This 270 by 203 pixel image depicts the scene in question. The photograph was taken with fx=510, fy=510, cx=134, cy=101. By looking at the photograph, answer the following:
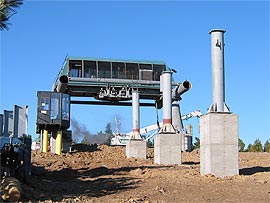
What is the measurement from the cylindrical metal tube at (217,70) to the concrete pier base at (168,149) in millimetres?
9897

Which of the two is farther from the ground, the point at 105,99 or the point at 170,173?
the point at 105,99

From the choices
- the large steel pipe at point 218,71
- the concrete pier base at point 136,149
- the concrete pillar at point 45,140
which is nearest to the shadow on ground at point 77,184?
the large steel pipe at point 218,71

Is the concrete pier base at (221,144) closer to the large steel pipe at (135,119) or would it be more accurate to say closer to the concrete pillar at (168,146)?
the concrete pillar at (168,146)

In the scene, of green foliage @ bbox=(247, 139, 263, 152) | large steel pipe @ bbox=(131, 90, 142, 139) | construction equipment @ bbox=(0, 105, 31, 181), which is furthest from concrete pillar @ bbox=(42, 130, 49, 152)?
green foliage @ bbox=(247, 139, 263, 152)

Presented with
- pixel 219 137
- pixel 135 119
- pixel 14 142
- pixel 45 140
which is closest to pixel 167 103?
pixel 135 119

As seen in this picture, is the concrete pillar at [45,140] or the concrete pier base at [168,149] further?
the concrete pillar at [45,140]

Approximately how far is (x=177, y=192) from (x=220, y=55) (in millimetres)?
7932

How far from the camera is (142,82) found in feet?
153

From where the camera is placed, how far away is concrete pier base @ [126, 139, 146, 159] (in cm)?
3903

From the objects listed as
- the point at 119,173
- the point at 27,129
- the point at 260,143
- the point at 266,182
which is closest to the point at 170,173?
the point at 119,173

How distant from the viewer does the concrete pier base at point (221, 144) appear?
21.0 metres

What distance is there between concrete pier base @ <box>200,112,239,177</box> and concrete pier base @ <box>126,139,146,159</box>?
58.5 feet

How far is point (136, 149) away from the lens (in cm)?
3916

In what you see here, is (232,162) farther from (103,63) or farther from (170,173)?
(103,63)
